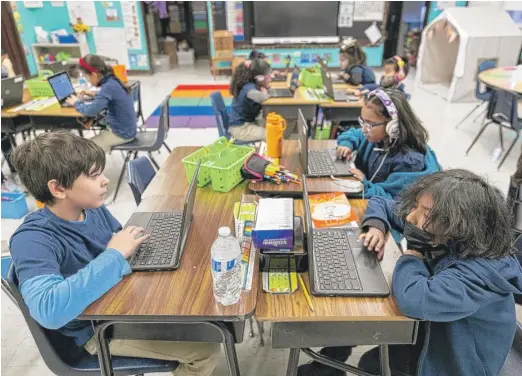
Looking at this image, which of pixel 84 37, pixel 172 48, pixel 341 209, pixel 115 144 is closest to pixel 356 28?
pixel 172 48

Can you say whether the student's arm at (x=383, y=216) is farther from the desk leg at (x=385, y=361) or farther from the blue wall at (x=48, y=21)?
the blue wall at (x=48, y=21)

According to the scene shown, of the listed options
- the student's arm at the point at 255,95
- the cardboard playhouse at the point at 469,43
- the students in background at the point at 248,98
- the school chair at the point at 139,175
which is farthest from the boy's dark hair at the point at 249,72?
the cardboard playhouse at the point at 469,43

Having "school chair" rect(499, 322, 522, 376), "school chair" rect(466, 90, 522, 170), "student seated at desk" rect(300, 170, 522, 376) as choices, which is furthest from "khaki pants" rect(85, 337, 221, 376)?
"school chair" rect(466, 90, 522, 170)

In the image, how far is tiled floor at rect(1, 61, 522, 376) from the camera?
1.92 meters

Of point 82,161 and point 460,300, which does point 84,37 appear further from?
point 460,300

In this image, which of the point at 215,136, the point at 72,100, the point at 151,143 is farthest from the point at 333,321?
the point at 215,136

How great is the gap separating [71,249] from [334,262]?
87cm

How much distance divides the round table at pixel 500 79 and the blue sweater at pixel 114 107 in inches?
139

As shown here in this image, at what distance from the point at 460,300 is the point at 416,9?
8.20 m

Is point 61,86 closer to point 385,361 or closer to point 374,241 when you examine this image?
point 374,241

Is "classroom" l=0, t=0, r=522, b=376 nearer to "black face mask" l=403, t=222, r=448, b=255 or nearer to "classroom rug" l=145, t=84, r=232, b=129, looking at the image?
"black face mask" l=403, t=222, r=448, b=255

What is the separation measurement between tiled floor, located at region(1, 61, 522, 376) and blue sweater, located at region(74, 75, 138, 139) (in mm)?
567

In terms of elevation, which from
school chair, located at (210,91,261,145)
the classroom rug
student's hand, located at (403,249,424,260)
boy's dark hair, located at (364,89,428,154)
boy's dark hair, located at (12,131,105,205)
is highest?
boy's dark hair, located at (12,131,105,205)

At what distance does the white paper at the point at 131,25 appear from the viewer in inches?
281
